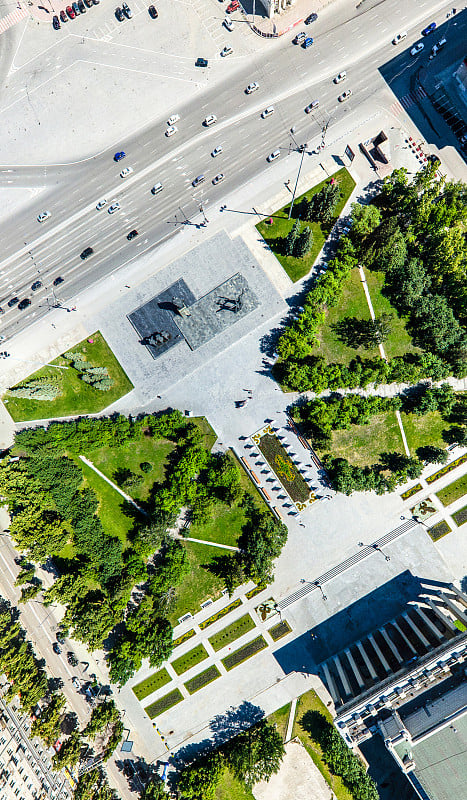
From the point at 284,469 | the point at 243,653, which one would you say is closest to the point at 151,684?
the point at 243,653

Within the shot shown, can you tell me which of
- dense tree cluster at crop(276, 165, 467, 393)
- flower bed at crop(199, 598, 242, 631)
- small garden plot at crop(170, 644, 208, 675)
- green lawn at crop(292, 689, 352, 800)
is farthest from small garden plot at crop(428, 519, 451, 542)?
small garden plot at crop(170, 644, 208, 675)

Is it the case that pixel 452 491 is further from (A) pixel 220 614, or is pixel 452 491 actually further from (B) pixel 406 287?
(A) pixel 220 614

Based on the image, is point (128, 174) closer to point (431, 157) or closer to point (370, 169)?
point (370, 169)

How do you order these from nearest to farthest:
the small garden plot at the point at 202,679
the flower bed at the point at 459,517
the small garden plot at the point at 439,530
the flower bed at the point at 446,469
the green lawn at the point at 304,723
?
the green lawn at the point at 304,723, the small garden plot at the point at 202,679, the small garden plot at the point at 439,530, the flower bed at the point at 459,517, the flower bed at the point at 446,469

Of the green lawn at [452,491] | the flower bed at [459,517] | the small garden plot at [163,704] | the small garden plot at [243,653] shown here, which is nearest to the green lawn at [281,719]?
the small garden plot at [243,653]

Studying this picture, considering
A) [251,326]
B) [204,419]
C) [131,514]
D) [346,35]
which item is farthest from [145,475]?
[346,35]

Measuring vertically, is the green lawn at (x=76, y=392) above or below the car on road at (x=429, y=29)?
below

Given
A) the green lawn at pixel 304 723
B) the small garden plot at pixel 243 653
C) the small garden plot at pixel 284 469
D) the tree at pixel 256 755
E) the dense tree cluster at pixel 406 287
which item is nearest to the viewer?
the tree at pixel 256 755

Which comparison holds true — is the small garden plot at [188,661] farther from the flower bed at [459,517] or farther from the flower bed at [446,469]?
the flower bed at [446,469]
